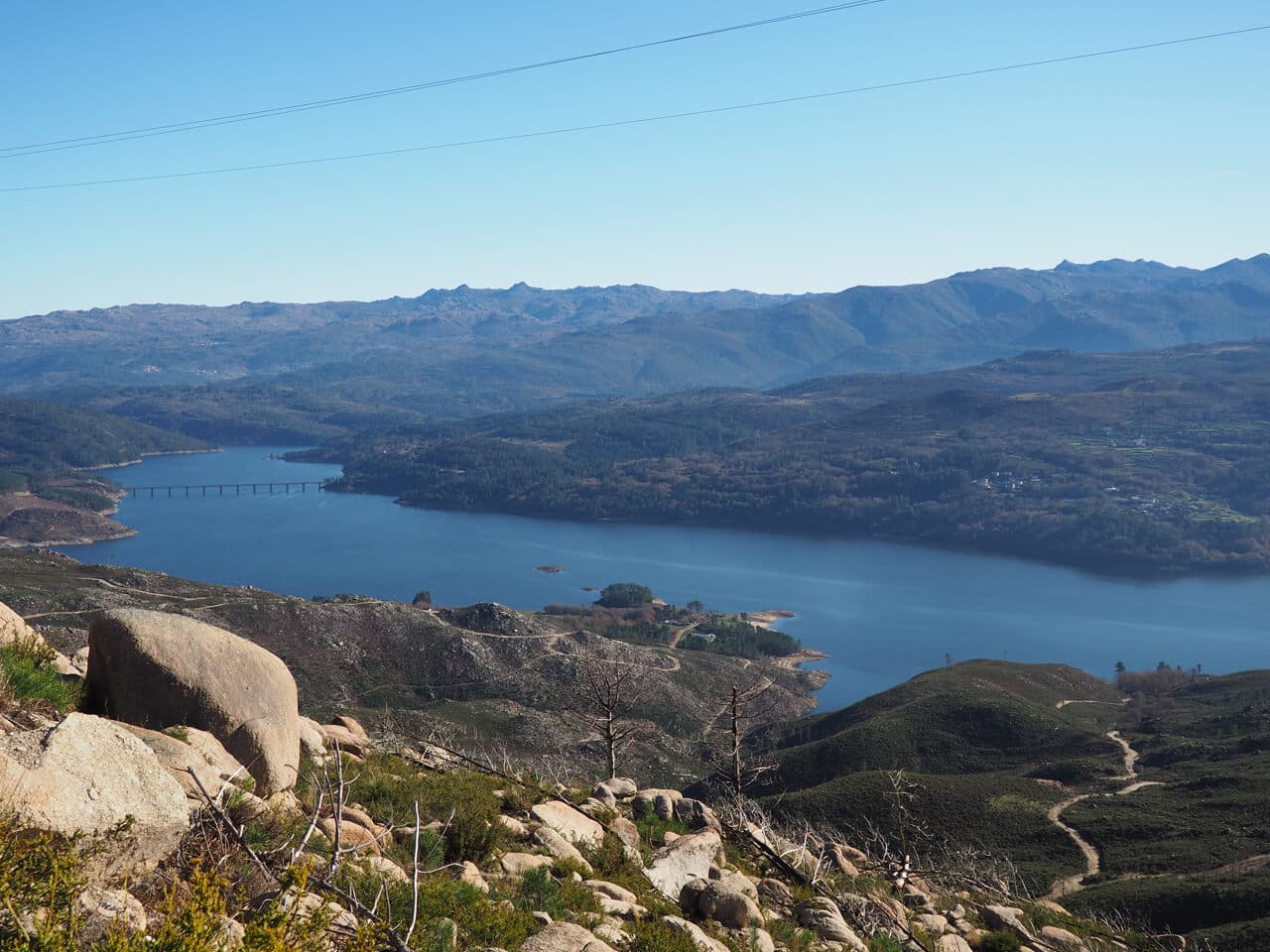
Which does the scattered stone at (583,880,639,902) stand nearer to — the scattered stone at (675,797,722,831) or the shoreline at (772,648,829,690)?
the scattered stone at (675,797,722,831)

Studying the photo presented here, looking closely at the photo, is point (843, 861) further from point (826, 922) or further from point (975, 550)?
point (975, 550)

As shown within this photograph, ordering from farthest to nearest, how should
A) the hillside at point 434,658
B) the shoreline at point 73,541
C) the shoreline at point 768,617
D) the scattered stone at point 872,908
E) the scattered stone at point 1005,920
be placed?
the shoreline at point 73,541, the shoreline at point 768,617, the hillside at point 434,658, the scattered stone at point 1005,920, the scattered stone at point 872,908

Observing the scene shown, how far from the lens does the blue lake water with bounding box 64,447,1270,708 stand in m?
106

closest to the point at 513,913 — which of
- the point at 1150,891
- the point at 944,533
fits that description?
the point at 1150,891

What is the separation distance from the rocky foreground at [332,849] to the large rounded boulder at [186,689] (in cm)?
2

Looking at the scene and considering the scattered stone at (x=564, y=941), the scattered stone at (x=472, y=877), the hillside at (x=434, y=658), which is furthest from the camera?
the hillside at (x=434, y=658)

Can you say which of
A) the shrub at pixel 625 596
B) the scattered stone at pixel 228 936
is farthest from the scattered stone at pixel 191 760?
the shrub at pixel 625 596

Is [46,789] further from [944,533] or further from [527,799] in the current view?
[944,533]

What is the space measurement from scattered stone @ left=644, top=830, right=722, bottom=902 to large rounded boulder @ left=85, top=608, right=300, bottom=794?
13.8 ft

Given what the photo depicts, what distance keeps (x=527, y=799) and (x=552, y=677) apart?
53118 millimetres

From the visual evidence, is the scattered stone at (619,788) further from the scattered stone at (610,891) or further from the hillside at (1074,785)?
the scattered stone at (610,891)

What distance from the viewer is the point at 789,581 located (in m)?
141

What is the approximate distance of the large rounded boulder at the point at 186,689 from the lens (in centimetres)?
1067

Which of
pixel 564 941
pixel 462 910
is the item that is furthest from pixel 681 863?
pixel 462 910
